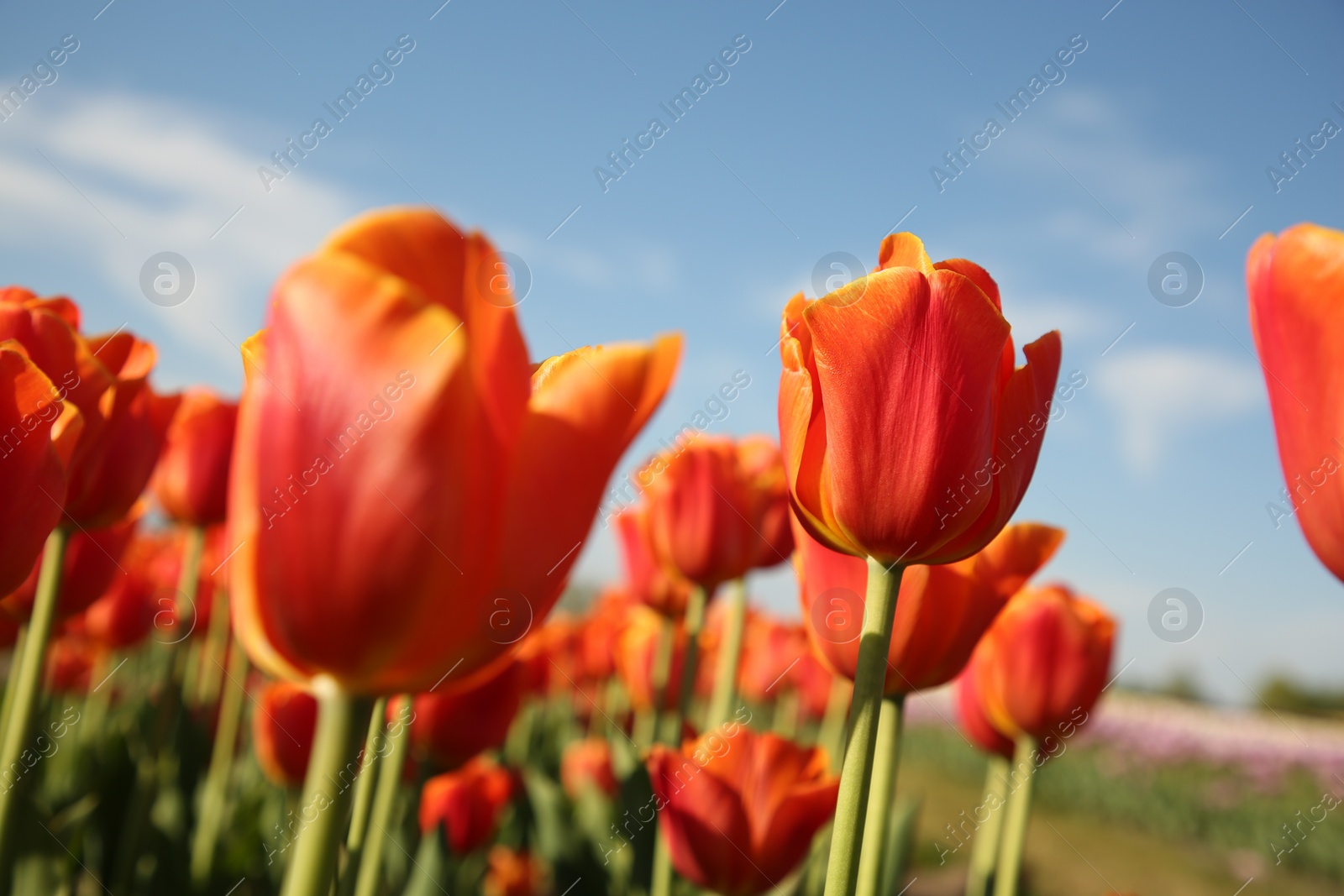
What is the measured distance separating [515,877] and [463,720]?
0.70 m

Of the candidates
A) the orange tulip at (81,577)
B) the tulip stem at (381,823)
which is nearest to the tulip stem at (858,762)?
the tulip stem at (381,823)

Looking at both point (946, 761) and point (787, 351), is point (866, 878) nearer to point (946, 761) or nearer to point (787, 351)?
point (787, 351)

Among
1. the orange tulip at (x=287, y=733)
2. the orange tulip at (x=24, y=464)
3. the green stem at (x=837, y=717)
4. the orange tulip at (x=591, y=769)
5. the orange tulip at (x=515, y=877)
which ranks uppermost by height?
the orange tulip at (x=24, y=464)

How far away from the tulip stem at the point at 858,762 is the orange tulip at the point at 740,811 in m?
0.57

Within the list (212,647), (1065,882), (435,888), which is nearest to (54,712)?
(212,647)

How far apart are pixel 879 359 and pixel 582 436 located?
13.9 inches

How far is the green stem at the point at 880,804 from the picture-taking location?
96cm

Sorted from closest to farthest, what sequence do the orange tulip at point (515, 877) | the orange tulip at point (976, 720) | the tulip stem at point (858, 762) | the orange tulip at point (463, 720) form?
1. the tulip stem at point (858, 762)
2. the orange tulip at point (976, 720)
3. the orange tulip at point (463, 720)
4. the orange tulip at point (515, 877)

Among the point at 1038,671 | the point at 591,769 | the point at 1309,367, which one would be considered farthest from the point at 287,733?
the point at 1309,367

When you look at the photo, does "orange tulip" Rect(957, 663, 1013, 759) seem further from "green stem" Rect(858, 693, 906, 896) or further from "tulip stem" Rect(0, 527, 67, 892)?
"tulip stem" Rect(0, 527, 67, 892)

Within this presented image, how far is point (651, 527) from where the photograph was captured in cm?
208

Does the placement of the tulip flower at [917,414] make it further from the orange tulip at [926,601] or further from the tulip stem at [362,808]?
the tulip stem at [362,808]

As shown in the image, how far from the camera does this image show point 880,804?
3.28ft

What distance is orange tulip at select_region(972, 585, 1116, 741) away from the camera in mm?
1579
